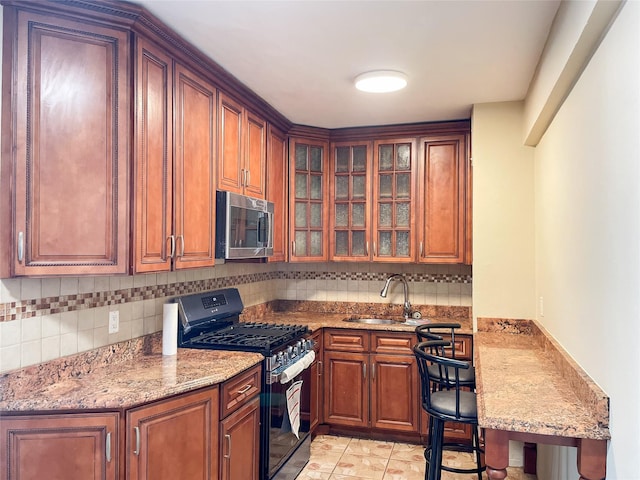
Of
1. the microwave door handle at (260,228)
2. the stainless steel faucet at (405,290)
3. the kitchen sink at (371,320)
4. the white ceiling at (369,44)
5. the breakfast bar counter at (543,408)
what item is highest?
the white ceiling at (369,44)

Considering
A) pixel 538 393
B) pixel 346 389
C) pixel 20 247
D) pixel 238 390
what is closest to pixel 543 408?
pixel 538 393

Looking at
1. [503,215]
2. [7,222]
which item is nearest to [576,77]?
[503,215]

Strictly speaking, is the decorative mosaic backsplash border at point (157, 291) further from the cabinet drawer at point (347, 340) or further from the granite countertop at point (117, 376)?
the cabinet drawer at point (347, 340)

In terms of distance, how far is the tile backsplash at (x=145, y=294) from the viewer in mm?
1922

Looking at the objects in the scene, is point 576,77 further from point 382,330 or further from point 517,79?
point 382,330

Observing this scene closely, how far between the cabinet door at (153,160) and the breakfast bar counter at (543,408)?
1.54 m

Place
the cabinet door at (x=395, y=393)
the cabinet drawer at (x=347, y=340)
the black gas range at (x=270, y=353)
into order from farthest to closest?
the cabinet drawer at (x=347, y=340)
the cabinet door at (x=395, y=393)
the black gas range at (x=270, y=353)

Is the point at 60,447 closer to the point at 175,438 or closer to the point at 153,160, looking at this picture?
the point at 175,438

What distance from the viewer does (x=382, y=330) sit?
143 inches

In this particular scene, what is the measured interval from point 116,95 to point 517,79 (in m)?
2.21

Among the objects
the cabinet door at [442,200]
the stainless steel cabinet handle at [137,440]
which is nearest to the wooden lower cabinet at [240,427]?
the stainless steel cabinet handle at [137,440]

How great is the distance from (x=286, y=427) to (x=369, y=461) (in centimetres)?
83

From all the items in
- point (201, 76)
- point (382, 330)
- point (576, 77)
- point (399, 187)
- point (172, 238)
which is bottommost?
point (382, 330)

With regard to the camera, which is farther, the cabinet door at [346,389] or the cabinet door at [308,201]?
the cabinet door at [308,201]
